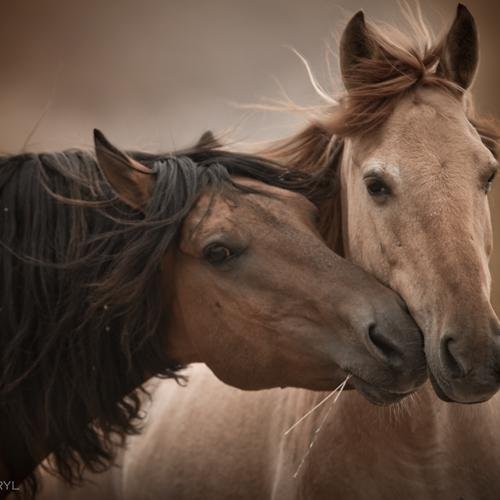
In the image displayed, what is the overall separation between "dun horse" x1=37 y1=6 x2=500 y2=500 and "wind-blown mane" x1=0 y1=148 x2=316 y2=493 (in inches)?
17.2

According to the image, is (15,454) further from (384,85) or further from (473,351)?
(384,85)

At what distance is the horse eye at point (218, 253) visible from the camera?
257cm

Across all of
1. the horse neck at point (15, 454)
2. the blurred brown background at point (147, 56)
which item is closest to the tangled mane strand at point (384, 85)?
the horse neck at point (15, 454)

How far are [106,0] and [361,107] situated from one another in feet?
25.7

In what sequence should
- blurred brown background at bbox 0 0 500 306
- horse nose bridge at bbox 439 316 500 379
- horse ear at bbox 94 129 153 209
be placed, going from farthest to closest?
1. blurred brown background at bbox 0 0 500 306
2. horse ear at bbox 94 129 153 209
3. horse nose bridge at bbox 439 316 500 379

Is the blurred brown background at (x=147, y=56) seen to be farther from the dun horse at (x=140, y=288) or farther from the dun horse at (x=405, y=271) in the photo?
the dun horse at (x=140, y=288)

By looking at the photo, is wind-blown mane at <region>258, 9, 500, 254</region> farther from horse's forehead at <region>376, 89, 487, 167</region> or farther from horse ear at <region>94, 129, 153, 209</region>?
horse ear at <region>94, 129, 153, 209</region>

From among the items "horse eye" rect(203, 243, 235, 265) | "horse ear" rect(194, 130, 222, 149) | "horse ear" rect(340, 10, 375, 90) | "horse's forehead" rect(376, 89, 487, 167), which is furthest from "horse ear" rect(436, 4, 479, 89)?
"horse eye" rect(203, 243, 235, 265)

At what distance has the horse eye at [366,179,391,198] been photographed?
2.50 metres

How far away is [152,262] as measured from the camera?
2633 millimetres

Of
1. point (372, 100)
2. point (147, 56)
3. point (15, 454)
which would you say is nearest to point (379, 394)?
point (372, 100)

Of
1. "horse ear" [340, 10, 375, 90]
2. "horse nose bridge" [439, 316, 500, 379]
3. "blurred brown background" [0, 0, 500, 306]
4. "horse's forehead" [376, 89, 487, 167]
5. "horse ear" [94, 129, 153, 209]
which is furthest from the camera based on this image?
"blurred brown background" [0, 0, 500, 306]

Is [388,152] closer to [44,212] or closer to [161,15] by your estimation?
[44,212]

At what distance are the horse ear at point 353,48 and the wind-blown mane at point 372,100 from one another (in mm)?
12
